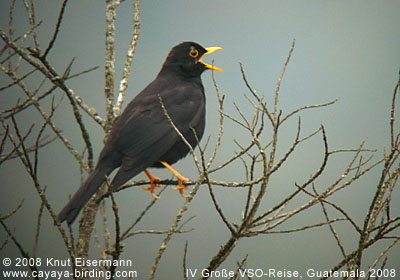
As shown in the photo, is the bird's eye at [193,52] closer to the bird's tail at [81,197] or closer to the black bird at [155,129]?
the black bird at [155,129]

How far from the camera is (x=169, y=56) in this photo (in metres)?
5.34

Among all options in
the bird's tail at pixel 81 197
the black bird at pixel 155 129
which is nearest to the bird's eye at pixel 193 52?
the black bird at pixel 155 129

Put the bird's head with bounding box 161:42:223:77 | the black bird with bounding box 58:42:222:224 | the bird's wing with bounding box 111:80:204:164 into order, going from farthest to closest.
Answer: the bird's head with bounding box 161:42:223:77
the bird's wing with bounding box 111:80:204:164
the black bird with bounding box 58:42:222:224

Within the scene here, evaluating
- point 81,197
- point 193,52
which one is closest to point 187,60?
point 193,52

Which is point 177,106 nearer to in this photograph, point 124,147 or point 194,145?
point 194,145

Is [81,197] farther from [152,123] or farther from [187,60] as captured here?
[187,60]

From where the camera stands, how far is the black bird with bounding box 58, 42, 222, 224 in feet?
12.7

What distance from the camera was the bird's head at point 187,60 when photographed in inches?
207

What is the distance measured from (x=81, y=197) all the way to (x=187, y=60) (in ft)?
7.56

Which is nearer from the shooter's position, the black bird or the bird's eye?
the black bird

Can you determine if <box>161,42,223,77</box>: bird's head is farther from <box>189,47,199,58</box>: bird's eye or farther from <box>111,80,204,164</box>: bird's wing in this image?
<box>111,80,204,164</box>: bird's wing

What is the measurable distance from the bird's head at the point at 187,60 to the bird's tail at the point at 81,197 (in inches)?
71.6

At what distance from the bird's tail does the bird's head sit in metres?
1.82

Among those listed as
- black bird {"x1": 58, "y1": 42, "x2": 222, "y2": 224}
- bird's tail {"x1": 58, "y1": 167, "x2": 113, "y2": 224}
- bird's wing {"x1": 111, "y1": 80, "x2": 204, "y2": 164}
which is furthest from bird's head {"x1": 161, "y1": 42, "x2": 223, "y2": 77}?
bird's tail {"x1": 58, "y1": 167, "x2": 113, "y2": 224}
